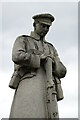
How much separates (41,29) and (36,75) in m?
0.99

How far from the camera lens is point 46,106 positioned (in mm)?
9688

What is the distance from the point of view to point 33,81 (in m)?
9.83

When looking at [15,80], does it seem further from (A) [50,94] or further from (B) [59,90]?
(B) [59,90]

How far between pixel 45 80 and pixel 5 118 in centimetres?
131

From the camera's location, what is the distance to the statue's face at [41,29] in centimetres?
1012

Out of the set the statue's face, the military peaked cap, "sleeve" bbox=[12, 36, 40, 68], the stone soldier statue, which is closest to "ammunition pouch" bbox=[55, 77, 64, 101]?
the stone soldier statue

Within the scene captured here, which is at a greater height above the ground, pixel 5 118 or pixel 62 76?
pixel 62 76

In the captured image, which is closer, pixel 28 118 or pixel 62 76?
pixel 28 118

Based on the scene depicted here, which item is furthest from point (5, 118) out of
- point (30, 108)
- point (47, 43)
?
point (47, 43)

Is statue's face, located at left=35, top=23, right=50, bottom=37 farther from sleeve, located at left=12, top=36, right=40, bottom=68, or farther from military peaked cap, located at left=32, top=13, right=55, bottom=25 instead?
sleeve, located at left=12, top=36, right=40, bottom=68

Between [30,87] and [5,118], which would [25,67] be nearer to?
[30,87]

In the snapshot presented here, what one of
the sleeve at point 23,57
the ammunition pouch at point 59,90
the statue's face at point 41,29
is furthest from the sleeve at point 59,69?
the statue's face at point 41,29

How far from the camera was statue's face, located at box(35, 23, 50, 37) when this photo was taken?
1012 centimetres

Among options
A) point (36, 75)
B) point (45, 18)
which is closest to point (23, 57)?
point (36, 75)
